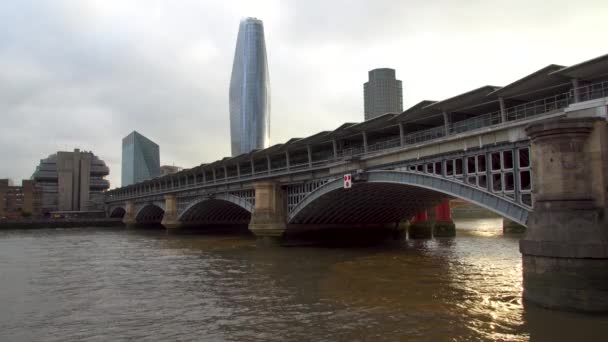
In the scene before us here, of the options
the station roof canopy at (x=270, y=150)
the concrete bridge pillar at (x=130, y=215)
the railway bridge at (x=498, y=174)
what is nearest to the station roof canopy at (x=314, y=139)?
the railway bridge at (x=498, y=174)

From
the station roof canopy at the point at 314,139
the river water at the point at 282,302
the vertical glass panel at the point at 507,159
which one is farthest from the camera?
the station roof canopy at the point at 314,139

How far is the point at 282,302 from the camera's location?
19.5 metres

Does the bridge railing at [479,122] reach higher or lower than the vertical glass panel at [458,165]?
higher

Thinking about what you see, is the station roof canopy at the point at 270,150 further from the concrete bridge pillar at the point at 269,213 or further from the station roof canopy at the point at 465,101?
the station roof canopy at the point at 465,101

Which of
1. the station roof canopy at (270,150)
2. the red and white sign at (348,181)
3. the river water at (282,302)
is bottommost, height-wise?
the river water at (282,302)

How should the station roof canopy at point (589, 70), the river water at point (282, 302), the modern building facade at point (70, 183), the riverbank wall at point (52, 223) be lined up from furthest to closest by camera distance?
the modern building facade at point (70, 183)
the riverbank wall at point (52, 223)
the station roof canopy at point (589, 70)
the river water at point (282, 302)

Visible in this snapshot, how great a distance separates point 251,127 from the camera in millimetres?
177875

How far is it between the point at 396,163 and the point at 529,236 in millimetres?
15296

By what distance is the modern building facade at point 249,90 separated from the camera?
17300 centimetres

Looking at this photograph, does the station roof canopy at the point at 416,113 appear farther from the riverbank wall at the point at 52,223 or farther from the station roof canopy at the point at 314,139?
the riverbank wall at the point at 52,223

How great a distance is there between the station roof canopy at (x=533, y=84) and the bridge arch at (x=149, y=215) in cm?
8691

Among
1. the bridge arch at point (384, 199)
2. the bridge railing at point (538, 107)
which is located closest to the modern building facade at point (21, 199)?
the bridge arch at point (384, 199)

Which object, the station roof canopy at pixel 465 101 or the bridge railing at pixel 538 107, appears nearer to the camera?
the bridge railing at pixel 538 107

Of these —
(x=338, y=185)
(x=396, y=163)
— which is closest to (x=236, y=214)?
(x=338, y=185)
